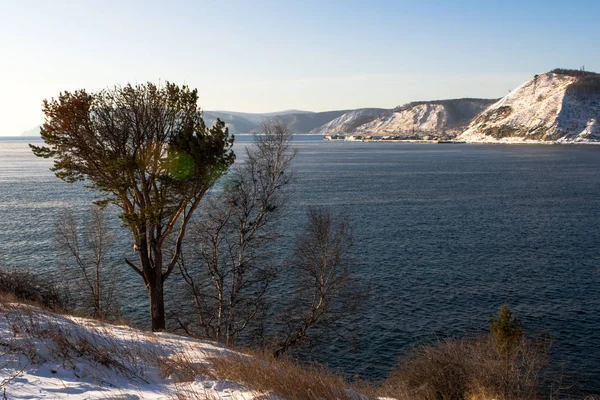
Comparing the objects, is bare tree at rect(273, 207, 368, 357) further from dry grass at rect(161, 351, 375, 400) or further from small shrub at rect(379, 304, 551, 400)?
dry grass at rect(161, 351, 375, 400)

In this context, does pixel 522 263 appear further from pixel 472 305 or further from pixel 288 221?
pixel 288 221

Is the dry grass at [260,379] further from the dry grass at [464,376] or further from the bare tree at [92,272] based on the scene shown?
the bare tree at [92,272]

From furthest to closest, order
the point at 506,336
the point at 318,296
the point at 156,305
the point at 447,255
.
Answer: the point at 447,255
the point at 318,296
the point at 156,305
the point at 506,336

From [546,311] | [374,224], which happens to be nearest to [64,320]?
[546,311]

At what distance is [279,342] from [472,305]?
13.6 m

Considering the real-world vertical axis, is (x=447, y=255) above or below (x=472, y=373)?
Answer: below

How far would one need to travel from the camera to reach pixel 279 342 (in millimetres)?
25203

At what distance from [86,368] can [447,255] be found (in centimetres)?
3635

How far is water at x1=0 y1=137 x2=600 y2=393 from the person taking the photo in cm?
2628

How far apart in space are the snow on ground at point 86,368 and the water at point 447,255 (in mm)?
14608

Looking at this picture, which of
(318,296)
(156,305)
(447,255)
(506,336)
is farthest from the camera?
(447,255)

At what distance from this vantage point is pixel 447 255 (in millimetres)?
41031

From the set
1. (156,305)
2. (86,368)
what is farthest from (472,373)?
(156,305)

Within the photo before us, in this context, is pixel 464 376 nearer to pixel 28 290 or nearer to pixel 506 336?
pixel 506 336
